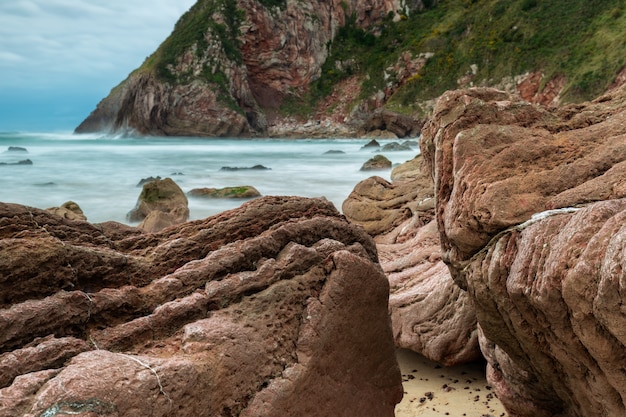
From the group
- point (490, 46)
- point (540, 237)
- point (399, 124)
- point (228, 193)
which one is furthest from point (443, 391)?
point (490, 46)

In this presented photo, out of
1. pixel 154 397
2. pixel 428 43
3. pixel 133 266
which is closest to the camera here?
pixel 154 397

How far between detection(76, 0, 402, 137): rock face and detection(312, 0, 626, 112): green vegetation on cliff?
291 centimetres

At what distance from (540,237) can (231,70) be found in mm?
63631

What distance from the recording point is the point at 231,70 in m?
63.7

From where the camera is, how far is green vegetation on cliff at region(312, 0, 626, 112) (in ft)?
136

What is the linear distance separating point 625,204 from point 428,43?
210ft

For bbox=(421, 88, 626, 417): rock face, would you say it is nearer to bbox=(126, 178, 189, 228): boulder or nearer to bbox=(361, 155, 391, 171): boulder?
bbox=(126, 178, 189, 228): boulder

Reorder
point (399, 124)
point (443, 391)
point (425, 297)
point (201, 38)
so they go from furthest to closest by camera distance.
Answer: point (201, 38), point (399, 124), point (425, 297), point (443, 391)

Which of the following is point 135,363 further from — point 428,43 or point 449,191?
point 428,43

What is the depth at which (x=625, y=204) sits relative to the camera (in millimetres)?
2697

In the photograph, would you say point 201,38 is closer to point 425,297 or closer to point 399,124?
point 399,124

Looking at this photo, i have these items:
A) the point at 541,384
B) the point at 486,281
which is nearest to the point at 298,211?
the point at 486,281

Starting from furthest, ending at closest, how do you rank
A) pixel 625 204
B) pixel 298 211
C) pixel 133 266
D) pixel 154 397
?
pixel 298 211
pixel 133 266
pixel 625 204
pixel 154 397

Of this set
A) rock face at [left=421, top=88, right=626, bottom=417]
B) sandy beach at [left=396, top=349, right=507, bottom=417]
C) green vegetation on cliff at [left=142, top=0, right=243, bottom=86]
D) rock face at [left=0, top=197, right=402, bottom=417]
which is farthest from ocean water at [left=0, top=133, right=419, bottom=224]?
green vegetation on cliff at [left=142, top=0, right=243, bottom=86]
